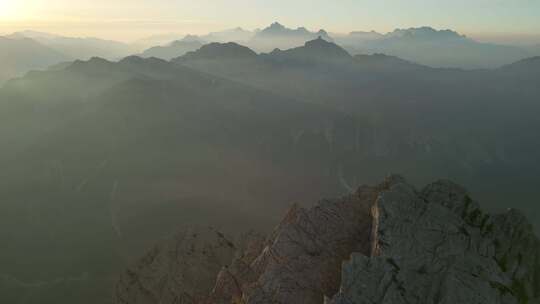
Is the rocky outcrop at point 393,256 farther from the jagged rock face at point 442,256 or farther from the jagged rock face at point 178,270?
the jagged rock face at point 178,270

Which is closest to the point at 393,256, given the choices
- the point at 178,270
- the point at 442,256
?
the point at 442,256

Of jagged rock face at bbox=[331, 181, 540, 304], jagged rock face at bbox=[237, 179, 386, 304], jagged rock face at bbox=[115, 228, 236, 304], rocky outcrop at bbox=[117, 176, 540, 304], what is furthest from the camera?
jagged rock face at bbox=[115, 228, 236, 304]

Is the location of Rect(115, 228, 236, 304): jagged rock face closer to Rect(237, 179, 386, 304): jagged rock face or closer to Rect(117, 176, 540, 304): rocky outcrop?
Rect(117, 176, 540, 304): rocky outcrop

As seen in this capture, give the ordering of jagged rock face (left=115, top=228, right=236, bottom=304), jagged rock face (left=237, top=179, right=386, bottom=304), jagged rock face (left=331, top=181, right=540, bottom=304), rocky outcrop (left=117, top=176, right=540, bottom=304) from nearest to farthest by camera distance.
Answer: jagged rock face (left=331, top=181, right=540, bottom=304), rocky outcrop (left=117, top=176, right=540, bottom=304), jagged rock face (left=237, top=179, right=386, bottom=304), jagged rock face (left=115, top=228, right=236, bottom=304)

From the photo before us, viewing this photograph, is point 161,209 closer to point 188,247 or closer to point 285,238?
point 188,247

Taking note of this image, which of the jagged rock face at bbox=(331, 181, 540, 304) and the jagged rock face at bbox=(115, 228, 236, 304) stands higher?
the jagged rock face at bbox=(331, 181, 540, 304)

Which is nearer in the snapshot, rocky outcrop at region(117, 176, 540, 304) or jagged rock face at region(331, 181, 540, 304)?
jagged rock face at region(331, 181, 540, 304)

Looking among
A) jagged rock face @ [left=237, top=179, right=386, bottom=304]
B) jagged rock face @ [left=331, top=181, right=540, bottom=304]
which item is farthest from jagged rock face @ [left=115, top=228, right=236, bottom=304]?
jagged rock face @ [left=331, top=181, right=540, bottom=304]

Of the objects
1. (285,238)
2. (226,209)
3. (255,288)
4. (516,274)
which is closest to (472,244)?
(516,274)
